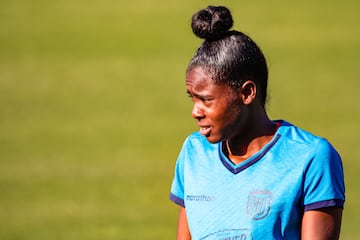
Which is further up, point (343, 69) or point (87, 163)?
point (343, 69)

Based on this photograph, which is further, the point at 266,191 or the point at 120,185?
the point at 120,185

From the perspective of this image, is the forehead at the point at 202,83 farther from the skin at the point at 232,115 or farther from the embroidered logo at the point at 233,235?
the embroidered logo at the point at 233,235

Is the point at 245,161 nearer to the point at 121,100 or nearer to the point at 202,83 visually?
the point at 202,83

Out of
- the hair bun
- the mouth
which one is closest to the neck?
the mouth

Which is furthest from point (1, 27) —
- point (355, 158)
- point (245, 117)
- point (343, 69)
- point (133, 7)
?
point (245, 117)

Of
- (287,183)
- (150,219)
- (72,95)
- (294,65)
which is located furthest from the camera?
(294,65)

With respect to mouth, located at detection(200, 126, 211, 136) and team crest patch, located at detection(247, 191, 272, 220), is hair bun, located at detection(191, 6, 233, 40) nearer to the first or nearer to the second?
mouth, located at detection(200, 126, 211, 136)

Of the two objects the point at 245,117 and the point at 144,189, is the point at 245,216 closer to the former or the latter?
the point at 245,117

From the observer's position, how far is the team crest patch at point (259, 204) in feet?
12.3

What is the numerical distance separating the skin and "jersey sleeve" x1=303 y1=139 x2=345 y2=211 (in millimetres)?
118

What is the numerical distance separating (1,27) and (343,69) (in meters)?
5.21

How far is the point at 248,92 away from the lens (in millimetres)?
3924

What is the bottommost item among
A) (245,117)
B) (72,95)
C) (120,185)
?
(245,117)

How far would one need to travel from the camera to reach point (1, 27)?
14.3 meters
